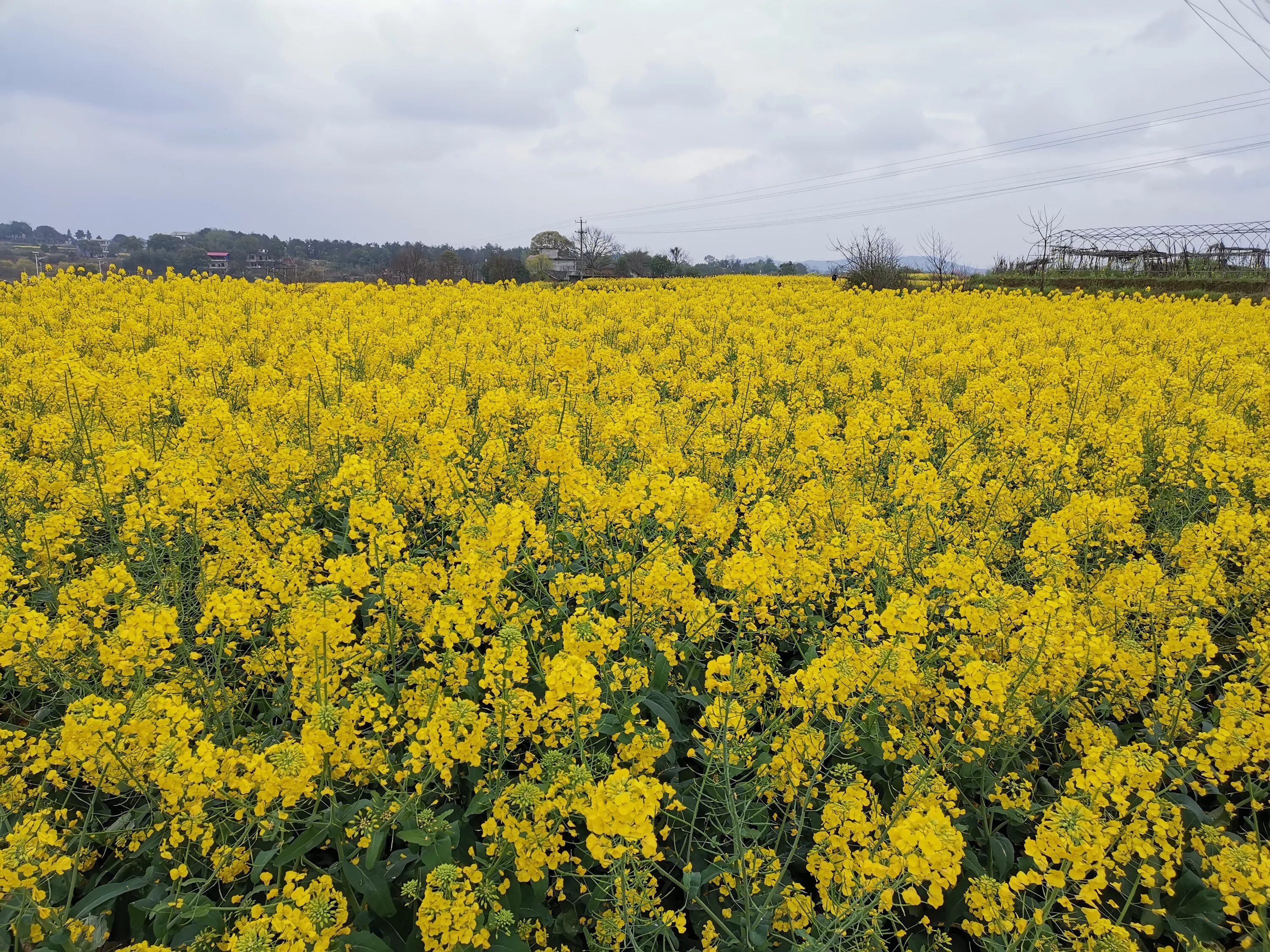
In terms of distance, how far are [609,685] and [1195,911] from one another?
263 centimetres

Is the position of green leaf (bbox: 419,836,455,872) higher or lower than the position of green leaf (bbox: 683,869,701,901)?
higher

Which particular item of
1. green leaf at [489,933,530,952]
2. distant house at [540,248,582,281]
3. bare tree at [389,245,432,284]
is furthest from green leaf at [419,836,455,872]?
distant house at [540,248,582,281]

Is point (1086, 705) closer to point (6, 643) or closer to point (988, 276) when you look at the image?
point (6, 643)

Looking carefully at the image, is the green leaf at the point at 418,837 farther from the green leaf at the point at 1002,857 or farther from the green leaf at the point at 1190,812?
the green leaf at the point at 1190,812

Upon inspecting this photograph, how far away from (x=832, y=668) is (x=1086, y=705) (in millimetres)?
1818

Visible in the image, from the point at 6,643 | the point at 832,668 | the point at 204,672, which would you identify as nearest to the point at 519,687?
the point at 832,668

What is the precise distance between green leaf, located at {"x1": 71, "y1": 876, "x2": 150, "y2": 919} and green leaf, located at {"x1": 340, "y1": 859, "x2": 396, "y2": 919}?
0.85 m

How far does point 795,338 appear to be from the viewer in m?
12.1

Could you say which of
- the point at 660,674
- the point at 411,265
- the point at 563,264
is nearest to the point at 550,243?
the point at 563,264

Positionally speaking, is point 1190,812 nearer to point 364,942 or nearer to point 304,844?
point 364,942

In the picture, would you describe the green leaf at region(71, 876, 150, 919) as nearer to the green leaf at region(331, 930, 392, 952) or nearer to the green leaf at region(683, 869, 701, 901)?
the green leaf at region(331, 930, 392, 952)

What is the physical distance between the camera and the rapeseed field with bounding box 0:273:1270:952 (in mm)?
2314

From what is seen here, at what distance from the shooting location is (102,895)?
248cm

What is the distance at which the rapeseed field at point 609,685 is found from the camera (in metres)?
2.31
